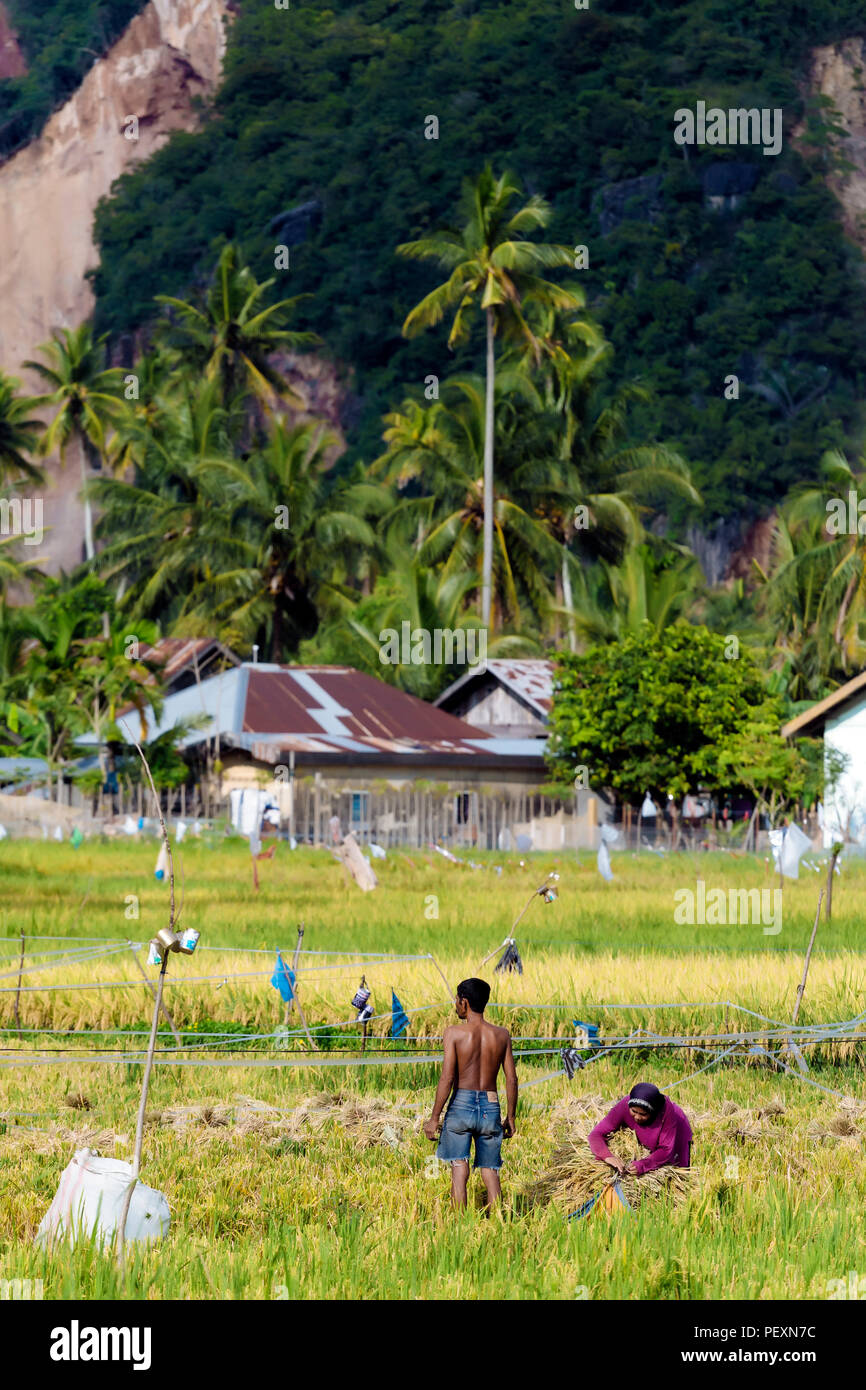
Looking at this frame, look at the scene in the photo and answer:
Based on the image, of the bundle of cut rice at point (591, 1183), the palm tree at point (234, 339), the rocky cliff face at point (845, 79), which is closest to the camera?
the bundle of cut rice at point (591, 1183)

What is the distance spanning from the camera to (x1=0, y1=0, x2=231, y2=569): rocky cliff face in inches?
4124

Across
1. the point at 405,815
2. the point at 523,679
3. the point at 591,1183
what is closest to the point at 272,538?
the point at 523,679

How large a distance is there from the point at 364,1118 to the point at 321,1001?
3.91 metres

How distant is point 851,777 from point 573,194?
217ft

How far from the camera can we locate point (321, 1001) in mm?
15109

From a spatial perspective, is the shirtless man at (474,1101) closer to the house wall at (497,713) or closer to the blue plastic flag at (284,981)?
the blue plastic flag at (284,981)

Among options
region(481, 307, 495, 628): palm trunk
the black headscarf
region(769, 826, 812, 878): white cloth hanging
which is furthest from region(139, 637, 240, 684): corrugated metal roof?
the black headscarf

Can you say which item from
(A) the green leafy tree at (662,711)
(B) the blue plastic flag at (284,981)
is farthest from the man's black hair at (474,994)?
(A) the green leafy tree at (662,711)

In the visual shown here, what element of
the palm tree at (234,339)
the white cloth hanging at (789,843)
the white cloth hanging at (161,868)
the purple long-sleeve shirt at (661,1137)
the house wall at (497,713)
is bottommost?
the purple long-sleeve shirt at (661,1137)

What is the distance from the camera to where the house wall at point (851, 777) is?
36.0 metres

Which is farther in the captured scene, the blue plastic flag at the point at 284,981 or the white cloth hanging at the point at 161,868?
the white cloth hanging at the point at 161,868

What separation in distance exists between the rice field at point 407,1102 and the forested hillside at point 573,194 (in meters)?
60.5
